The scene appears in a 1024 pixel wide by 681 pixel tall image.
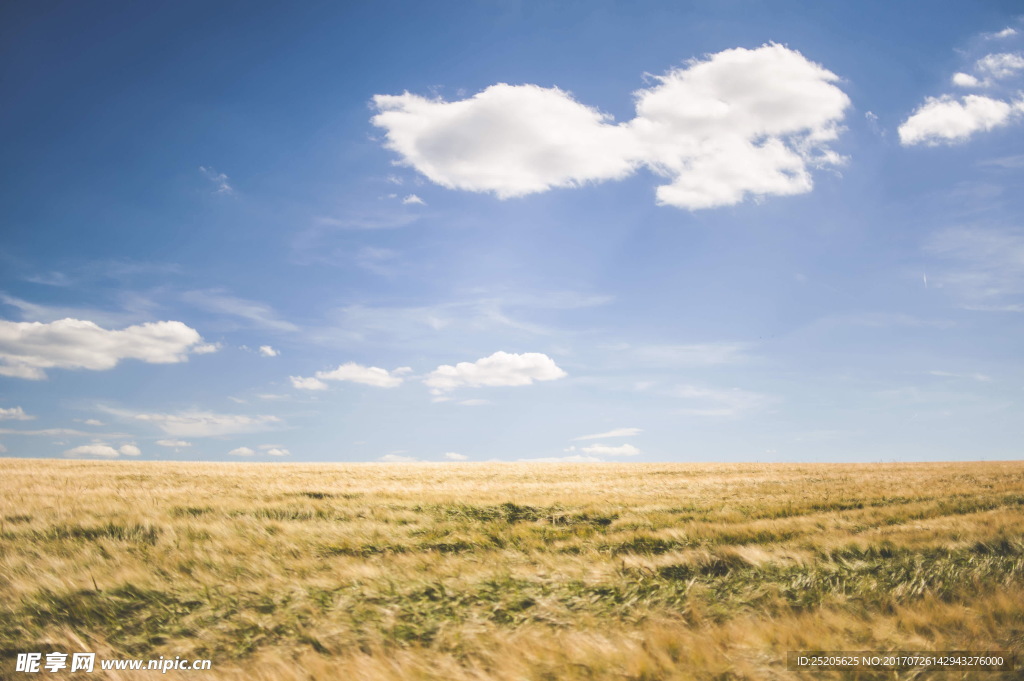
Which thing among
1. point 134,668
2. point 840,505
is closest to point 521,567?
point 134,668

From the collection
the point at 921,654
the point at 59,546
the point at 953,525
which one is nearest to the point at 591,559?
the point at 921,654

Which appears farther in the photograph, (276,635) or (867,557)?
(867,557)

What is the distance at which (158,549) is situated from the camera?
812cm

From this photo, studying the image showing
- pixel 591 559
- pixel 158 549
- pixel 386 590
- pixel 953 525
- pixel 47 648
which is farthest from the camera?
pixel 953 525

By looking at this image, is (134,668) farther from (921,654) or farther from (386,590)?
(921,654)

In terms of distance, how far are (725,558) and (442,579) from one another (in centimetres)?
413

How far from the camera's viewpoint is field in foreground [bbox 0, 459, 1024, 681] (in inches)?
172

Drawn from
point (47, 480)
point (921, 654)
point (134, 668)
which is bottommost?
point (47, 480)

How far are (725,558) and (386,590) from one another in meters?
4.82

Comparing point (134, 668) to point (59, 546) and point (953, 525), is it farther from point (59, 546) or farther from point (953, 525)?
point (953, 525)

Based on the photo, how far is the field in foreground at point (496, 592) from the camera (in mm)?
4367

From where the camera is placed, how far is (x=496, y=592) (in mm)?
5879

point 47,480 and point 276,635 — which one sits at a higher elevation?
point 276,635

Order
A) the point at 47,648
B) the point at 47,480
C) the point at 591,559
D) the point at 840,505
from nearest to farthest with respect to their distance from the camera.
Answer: the point at 47,648 < the point at 591,559 < the point at 840,505 < the point at 47,480
